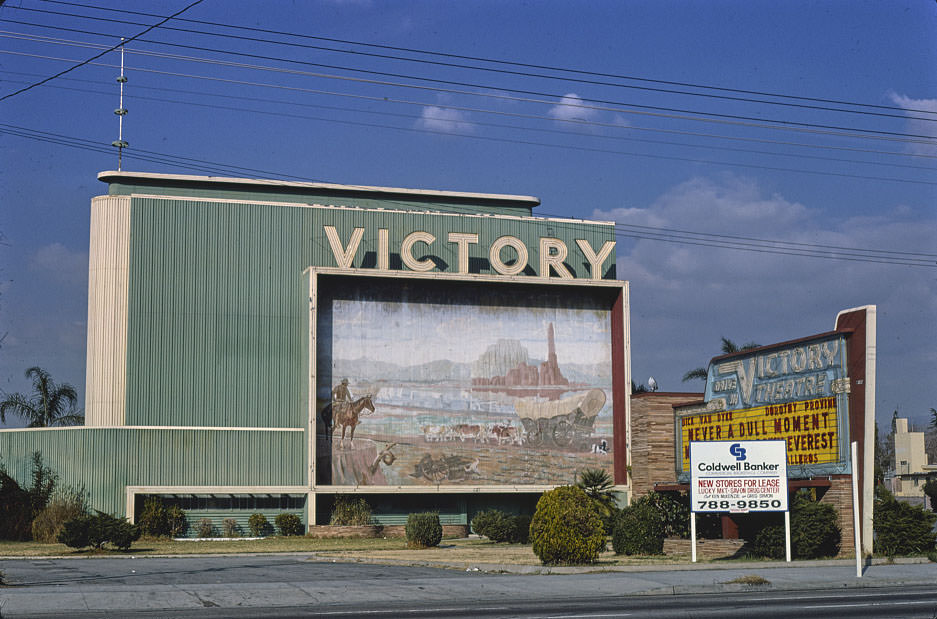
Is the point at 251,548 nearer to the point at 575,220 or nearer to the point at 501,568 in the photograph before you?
the point at 501,568

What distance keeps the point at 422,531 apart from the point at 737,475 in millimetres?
13162

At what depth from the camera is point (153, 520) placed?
162 feet

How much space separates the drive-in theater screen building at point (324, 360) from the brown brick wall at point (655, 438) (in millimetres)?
4800

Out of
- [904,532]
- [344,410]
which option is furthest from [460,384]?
[904,532]

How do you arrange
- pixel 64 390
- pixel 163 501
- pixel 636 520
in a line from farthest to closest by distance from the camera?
1. pixel 64 390
2. pixel 163 501
3. pixel 636 520

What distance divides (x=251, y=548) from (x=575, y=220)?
2563 cm

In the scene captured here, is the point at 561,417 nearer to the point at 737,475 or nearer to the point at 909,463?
the point at 737,475

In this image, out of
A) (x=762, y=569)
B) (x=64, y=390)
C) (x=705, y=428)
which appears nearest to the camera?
(x=762, y=569)

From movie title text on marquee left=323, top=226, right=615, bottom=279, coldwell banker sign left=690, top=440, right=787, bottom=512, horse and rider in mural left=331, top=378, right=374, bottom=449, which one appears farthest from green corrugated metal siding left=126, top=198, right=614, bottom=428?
coldwell banker sign left=690, top=440, right=787, bottom=512

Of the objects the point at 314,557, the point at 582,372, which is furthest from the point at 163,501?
the point at 582,372

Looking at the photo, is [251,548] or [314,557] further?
[251,548]

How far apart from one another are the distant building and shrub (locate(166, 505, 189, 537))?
69090mm

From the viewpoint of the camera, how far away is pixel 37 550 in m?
42.0

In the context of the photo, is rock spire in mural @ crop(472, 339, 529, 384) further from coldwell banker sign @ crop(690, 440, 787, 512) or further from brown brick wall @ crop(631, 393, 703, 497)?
coldwell banker sign @ crop(690, 440, 787, 512)
